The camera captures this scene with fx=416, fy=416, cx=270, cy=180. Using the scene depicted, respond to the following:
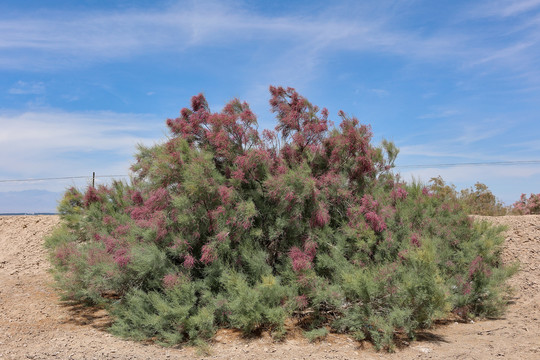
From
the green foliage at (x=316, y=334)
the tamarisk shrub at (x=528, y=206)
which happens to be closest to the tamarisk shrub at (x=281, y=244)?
the green foliage at (x=316, y=334)

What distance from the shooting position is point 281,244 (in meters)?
8.45

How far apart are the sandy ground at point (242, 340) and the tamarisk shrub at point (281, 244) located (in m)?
0.28

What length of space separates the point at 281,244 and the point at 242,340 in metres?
2.02

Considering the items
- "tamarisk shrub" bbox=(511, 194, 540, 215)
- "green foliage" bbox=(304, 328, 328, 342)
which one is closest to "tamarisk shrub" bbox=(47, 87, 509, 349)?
"green foliage" bbox=(304, 328, 328, 342)

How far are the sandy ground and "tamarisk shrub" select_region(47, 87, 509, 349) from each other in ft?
0.93

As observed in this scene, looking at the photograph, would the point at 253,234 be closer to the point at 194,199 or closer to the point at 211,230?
the point at 211,230

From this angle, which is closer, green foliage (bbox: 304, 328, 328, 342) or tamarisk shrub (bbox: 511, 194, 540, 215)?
green foliage (bbox: 304, 328, 328, 342)

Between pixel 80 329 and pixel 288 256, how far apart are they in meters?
4.42

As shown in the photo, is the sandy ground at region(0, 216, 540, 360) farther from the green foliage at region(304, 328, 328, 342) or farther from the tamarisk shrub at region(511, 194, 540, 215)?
the tamarisk shrub at region(511, 194, 540, 215)

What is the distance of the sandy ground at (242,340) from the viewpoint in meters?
6.70

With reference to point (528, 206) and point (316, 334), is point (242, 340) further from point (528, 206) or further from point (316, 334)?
point (528, 206)

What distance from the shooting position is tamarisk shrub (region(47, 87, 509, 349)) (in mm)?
7305

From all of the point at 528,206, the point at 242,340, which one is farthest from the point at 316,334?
the point at 528,206

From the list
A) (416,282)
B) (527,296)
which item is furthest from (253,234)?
(527,296)
